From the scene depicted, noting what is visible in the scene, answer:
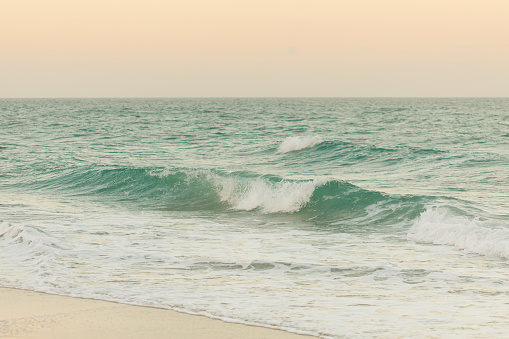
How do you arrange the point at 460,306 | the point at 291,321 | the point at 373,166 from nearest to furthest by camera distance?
the point at 291,321, the point at 460,306, the point at 373,166

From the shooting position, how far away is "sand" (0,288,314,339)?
535cm

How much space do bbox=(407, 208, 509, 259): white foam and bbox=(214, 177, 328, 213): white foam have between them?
3.51 metres

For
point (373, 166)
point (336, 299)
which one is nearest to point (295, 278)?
point (336, 299)

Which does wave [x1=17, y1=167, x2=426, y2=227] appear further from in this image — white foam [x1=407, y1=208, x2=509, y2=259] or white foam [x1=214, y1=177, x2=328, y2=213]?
white foam [x1=407, y1=208, x2=509, y2=259]

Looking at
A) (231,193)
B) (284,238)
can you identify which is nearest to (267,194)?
(231,193)

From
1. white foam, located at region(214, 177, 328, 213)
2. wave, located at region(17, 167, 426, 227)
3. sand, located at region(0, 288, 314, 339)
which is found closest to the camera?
sand, located at region(0, 288, 314, 339)

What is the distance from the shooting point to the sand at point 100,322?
535 cm

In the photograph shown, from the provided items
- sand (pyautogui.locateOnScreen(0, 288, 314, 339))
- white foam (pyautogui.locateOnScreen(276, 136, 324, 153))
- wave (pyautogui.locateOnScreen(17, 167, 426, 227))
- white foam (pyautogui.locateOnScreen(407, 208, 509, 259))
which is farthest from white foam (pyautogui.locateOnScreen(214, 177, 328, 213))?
white foam (pyautogui.locateOnScreen(276, 136, 324, 153))

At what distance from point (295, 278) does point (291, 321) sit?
1705 mm

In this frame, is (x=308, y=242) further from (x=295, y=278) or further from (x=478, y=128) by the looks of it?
(x=478, y=128)

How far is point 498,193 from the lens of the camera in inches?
555

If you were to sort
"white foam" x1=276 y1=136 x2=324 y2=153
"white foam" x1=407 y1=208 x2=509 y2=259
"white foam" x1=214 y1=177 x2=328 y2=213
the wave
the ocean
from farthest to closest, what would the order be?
"white foam" x1=276 y1=136 x2=324 y2=153, "white foam" x1=214 y1=177 x2=328 y2=213, the wave, "white foam" x1=407 y1=208 x2=509 y2=259, the ocean

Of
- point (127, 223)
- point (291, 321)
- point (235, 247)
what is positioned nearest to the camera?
point (291, 321)

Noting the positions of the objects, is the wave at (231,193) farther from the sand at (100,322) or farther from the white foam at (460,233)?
the sand at (100,322)
